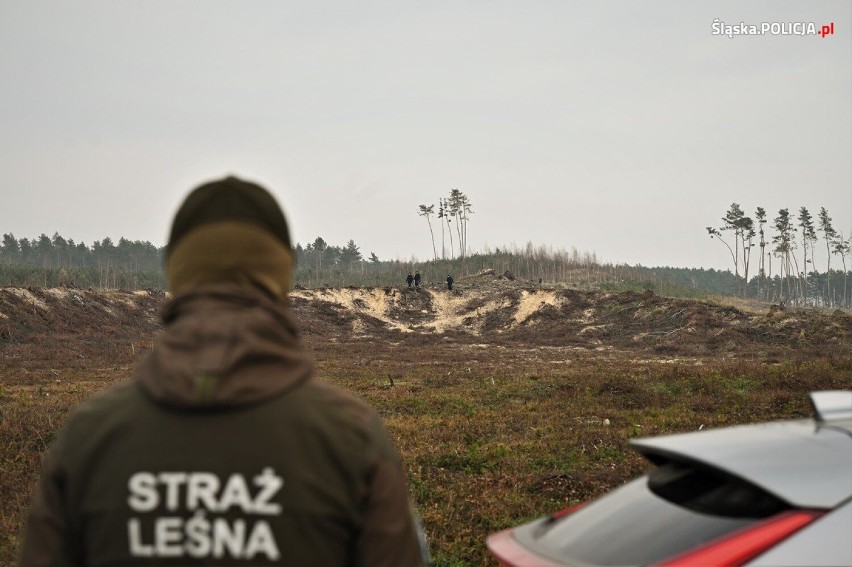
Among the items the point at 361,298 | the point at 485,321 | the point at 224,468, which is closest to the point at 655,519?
the point at 224,468

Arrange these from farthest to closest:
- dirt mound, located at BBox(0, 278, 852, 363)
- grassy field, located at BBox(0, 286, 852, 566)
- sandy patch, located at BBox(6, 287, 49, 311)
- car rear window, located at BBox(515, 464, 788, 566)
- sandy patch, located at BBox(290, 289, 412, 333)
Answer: sandy patch, located at BBox(290, 289, 412, 333) < sandy patch, located at BBox(6, 287, 49, 311) < dirt mound, located at BBox(0, 278, 852, 363) < grassy field, located at BBox(0, 286, 852, 566) < car rear window, located at BBox(515, 464, 788, 566)

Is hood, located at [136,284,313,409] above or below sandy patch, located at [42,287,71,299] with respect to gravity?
below

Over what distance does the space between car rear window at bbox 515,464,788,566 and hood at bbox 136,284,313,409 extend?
1.14 meters

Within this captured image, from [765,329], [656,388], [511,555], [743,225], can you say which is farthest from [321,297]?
[511,555]

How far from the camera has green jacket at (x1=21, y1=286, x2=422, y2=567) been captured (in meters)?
1.54

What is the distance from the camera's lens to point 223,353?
5.12 ft

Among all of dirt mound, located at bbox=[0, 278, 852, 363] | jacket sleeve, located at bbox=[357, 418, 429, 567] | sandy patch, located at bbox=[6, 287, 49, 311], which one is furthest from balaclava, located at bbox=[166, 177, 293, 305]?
sandy patch, located at bbox=[6, 287, 49, 311]

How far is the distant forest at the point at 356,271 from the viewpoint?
75.1 metres

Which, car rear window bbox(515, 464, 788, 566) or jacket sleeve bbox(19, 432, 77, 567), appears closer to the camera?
jacket sleeve bbox(19, 432, 77, 567)

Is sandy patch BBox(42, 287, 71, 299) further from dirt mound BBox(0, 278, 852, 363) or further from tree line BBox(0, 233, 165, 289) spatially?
tree line BBox(0, 233, 165, 289)

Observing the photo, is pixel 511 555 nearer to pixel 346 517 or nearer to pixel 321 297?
pixel 346 517

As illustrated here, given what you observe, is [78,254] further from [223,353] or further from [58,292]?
[223,353]

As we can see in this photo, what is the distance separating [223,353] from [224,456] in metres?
0.22

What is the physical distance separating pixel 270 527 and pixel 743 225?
3500 inches
